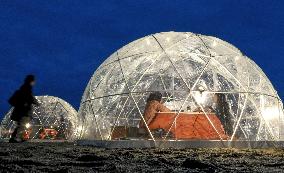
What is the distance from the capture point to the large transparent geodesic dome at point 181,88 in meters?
11.7

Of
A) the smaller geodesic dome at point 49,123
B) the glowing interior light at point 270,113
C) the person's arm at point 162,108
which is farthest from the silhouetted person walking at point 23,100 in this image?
the smaller geodesic dome at point 49,123

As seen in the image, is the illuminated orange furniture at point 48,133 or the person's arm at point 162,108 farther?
→ the illuminated orange furniture at point 48,133

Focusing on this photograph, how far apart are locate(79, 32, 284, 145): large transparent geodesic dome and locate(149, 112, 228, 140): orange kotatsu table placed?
0.20 ft

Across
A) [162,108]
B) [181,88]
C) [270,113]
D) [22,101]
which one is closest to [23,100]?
[22,101]

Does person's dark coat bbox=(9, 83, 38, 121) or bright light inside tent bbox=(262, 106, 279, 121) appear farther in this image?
bright light inside tent bbox=(262, 106, 279, 121)

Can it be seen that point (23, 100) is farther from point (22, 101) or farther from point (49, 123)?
point (49, 123)

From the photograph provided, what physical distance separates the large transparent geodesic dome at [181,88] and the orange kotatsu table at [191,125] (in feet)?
0.20

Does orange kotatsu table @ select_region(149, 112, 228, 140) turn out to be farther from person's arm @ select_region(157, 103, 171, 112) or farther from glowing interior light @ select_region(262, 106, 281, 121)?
glowing interior light @ select_region(262, 106, 281, 121)

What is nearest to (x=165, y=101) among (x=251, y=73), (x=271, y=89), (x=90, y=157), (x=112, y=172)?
(x=251, y=73)

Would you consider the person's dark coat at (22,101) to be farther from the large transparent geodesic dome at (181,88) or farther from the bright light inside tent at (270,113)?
the bright light inside tent at (270,113)

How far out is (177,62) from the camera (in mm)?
12398

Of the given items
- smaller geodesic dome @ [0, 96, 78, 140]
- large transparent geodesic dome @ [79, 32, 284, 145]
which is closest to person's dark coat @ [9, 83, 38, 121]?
large transparent geodesic dome @ [79, 32, 284, 145]

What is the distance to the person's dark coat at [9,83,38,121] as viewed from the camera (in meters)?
9.94

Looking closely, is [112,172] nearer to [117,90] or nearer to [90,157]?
[90,157]
